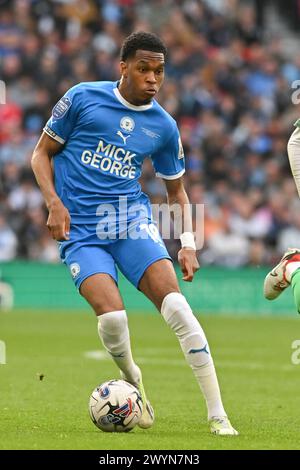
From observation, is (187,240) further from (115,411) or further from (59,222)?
(115,411)

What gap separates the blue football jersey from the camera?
809 centimetres

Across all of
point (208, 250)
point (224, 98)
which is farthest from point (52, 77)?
point (208, 250)

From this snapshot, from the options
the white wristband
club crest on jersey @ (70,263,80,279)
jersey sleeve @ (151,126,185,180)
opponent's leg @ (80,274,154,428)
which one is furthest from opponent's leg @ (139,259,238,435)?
jersey sleeve @ (151,126,185,180)

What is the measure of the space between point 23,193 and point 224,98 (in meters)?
4.90

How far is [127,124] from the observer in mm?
8188

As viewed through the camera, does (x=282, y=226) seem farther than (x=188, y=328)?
Yes

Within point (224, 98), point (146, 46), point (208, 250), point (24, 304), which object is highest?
point (146, 46)

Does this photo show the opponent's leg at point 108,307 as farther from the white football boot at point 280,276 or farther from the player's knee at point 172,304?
the white football boot at point 280,276

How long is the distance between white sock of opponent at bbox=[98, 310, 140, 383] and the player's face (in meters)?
1.49

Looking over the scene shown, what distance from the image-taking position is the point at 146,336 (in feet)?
56.3

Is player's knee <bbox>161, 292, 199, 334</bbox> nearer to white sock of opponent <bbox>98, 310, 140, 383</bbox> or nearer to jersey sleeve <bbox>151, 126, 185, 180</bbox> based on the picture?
white sock of opponent <bbox>98, 310, 140, 383</bbox>

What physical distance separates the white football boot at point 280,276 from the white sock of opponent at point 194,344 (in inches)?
34.1

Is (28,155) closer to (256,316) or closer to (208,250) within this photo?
(208,250)

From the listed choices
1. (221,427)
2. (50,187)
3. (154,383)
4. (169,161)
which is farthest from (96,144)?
(154,383)
